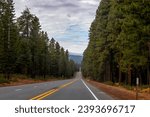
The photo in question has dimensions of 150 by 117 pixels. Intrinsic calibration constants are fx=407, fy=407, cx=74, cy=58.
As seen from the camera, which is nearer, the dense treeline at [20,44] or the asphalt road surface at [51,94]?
the asphalt road surface at [51,94]

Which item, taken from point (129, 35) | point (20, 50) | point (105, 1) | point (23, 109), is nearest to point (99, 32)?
point (105, 1)

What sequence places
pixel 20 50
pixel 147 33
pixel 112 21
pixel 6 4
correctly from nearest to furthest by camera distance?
pixel 147 33, pixel 112 21, pixel 6 4, pixel 20 50

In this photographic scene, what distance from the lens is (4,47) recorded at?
71875mm

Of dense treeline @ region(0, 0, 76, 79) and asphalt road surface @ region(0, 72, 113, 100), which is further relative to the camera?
dense treeline @ region(0, 0, 76, 79)

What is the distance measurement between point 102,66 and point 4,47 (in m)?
24.4

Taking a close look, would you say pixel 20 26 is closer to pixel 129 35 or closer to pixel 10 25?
pixel 10 25

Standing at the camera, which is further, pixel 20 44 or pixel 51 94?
pixel 20 44

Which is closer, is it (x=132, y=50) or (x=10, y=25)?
(x=132, y=50)

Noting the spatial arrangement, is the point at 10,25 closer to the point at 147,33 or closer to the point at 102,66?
the point at 102,66

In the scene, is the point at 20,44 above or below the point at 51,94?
above

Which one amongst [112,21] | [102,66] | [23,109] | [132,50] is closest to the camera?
[23,109]

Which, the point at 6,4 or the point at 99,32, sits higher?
the point at 6,4

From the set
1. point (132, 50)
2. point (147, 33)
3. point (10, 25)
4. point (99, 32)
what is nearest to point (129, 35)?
point (147, 33)

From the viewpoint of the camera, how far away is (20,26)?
97.8 meters
